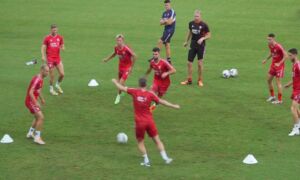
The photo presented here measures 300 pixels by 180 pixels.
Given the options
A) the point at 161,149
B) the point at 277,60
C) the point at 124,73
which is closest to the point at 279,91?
the point at 277,60

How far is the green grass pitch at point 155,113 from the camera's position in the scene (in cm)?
1500

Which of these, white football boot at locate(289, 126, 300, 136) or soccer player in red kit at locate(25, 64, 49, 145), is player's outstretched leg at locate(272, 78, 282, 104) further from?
soccer player in red kit at locate(25, 64, 49, 145)

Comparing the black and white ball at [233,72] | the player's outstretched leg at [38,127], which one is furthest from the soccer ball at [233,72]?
the player's outstretched leg at [38,127]

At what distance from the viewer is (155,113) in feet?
64.6

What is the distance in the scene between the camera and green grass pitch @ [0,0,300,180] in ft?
49.2

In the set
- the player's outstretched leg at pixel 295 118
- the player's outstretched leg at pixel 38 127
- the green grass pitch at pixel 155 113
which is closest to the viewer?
the green grass pitch at pixel 155 113

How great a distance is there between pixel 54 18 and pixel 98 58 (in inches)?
385

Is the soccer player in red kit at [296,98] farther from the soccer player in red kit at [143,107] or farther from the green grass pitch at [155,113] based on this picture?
the soccer player in red kit at [143,107]

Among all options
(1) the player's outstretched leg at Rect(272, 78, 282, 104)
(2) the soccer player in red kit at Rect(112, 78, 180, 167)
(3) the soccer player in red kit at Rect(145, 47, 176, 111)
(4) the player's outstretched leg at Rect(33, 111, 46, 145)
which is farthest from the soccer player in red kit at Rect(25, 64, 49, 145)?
(1) the player's outstretched leg at Rect(272, 78, 282, 104)

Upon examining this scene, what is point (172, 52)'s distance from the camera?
28.3 m

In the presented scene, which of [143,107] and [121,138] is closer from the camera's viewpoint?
[143,107]

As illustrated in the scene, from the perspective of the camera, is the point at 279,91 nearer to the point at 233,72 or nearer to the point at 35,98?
the point at 233,72

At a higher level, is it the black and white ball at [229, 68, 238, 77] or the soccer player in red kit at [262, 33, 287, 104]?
the soccer player in red kit at [262, 33, 287, 104]

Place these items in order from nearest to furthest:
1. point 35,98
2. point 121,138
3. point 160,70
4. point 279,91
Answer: point 35,98
point 121,138
point 160,70
point 279,91
